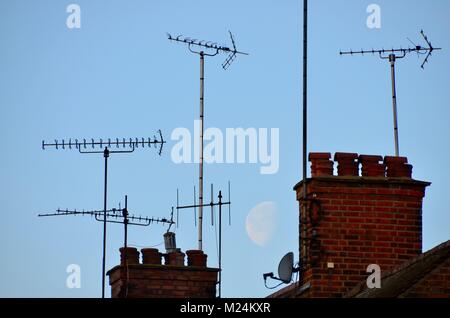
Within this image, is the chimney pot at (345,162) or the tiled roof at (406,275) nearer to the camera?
the tiled roof at (406,275)

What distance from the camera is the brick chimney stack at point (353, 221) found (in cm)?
2411

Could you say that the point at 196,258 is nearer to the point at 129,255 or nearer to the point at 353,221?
the point at 129,255

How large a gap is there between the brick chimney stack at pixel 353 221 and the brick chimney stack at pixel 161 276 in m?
3.90

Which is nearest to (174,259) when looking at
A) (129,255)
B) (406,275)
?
(129,255)

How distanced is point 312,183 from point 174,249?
4.87 metres

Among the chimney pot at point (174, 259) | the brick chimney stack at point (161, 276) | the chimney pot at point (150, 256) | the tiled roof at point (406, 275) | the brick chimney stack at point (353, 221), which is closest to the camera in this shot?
the tiled roof at point (406, 275)

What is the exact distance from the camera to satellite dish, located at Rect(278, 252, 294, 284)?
79.5 feet

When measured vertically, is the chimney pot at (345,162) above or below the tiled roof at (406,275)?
above

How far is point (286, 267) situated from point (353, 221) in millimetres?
1294

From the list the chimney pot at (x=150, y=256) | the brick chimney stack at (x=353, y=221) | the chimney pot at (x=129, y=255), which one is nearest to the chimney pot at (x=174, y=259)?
the chimney pot at (x=150, y=256)

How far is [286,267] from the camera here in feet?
79.6

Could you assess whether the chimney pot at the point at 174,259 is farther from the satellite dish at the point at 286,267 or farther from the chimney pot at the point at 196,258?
the satellite dish at the point at 286,267

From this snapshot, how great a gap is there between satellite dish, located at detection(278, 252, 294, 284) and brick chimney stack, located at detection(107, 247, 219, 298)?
392 cm
